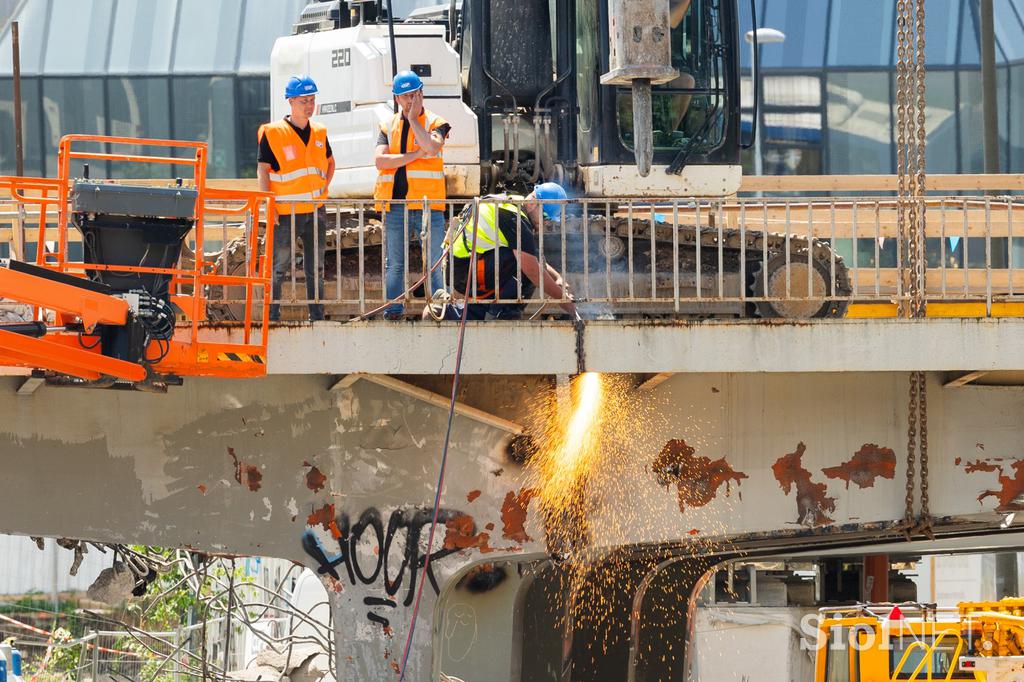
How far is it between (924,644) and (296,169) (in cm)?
861

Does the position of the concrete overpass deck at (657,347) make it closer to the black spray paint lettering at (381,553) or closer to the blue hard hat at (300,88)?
the black spray paint lettering at (381,553)

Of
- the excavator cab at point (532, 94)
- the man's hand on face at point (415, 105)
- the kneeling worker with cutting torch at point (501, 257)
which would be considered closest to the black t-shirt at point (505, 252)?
the kneeling worker with cutting torch at point (501, 257)

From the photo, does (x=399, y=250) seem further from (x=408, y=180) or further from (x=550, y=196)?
(x=550, y=196)

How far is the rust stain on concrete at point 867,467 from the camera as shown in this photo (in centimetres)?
1051

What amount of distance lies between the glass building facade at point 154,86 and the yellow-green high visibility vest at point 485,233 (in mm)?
17884

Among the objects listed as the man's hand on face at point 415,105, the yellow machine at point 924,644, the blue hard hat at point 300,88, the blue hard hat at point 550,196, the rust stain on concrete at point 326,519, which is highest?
the blue hard hat at point 300,88

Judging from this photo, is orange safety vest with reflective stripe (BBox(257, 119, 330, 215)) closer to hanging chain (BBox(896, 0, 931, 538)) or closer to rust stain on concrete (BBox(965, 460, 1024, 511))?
hanging chain (BBox(896, 0, 931, 538))

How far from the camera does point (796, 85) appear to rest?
2708cm

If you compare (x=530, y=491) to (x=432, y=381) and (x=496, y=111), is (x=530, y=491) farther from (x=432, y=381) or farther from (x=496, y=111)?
(x=496, y=111)

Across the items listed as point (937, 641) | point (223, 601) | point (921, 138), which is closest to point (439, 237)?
point (921, 138)

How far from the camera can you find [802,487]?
10477 mm

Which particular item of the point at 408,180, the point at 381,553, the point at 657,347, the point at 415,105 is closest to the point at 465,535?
the point at 381,553

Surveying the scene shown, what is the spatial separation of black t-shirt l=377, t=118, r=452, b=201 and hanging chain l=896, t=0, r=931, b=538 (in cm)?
315

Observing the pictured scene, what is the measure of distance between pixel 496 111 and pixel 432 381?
3.05 meters
